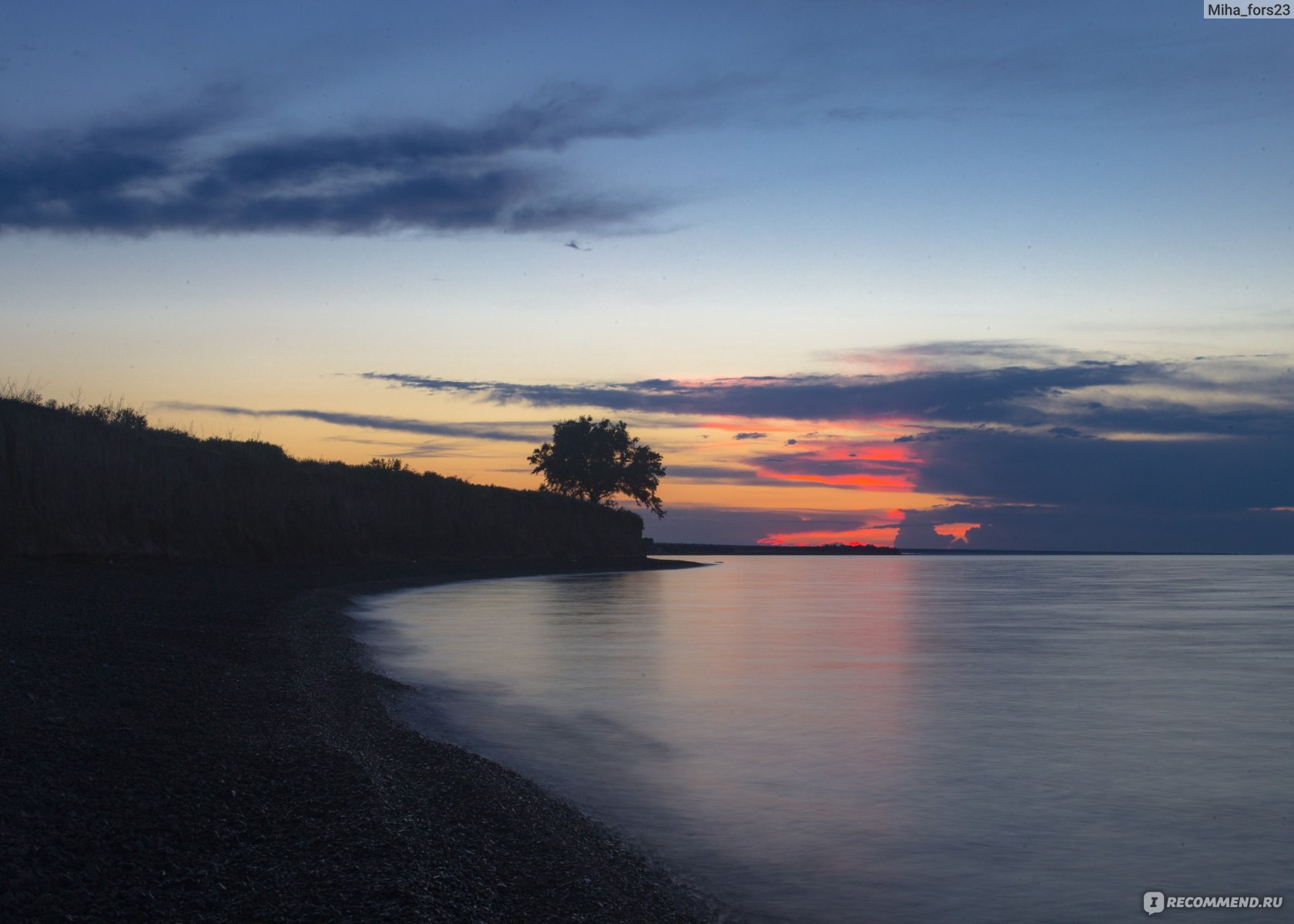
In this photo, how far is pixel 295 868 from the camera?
580 centimetres

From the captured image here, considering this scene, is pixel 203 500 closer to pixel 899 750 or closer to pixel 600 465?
pixel 899 750

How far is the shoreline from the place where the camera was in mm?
5375

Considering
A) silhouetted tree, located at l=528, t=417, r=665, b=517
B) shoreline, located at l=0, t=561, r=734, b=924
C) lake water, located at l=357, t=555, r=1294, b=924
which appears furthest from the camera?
silhouetted tree, located at l=528, t=417, r=665, b=517

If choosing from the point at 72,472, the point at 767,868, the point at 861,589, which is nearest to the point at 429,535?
the point at 861,589

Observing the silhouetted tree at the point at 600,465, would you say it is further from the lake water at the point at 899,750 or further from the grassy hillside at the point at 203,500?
the lake water at the point at 899,750

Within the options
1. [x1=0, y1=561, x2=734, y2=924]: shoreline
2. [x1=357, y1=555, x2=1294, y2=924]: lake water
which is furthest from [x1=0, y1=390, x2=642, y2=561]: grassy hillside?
[x1=0, y1=561, x2=734, y2=924]: shoreline

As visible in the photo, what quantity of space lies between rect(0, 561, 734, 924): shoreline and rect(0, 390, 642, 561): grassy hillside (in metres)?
13.0

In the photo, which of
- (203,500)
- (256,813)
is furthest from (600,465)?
(256,813)

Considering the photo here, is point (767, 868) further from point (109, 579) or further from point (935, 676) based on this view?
point (109, 579)

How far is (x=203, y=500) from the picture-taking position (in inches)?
1334

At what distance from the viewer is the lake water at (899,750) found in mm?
7734

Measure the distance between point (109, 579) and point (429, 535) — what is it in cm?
3833

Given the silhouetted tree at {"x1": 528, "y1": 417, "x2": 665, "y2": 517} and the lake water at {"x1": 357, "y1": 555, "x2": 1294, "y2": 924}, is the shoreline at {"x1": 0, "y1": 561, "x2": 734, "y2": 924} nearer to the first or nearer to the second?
the lake water at {"x1": 357, "y1": 555, "x2": 1294, "y2": 924}

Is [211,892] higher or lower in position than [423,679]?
higher
